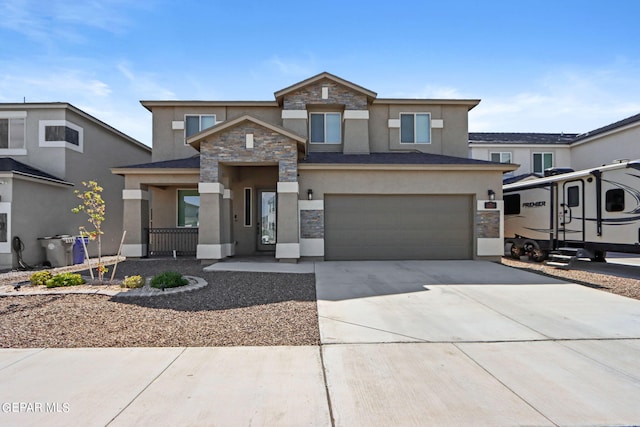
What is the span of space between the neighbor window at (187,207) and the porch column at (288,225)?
5482 mm

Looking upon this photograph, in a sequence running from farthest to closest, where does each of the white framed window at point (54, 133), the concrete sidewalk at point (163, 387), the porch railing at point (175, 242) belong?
the porch railing at point (175, 242)
the white framed window at point (54, 133)
the concrete sidewalk at point (163, 387)

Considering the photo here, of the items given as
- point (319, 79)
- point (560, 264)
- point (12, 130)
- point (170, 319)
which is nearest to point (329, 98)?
point (319, 79)

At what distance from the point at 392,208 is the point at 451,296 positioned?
5.94 m

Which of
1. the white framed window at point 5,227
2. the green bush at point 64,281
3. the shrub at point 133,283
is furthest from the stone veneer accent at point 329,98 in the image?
the white framed window at point 5,227

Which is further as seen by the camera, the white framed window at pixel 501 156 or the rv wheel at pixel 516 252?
the white framed window at pixel 501 156

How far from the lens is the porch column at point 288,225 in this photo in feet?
41.7

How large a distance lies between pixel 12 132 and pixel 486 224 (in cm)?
1855

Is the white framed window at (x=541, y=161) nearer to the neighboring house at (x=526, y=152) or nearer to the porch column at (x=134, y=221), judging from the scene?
the neighboring house at (x=526, y=152)

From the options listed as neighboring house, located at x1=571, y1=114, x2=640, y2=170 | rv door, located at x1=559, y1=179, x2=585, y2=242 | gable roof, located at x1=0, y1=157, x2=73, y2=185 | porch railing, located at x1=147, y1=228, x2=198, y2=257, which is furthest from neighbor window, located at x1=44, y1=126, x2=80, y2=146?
neighboring house, located at x1=571, y1=114, x2=640, y2=170

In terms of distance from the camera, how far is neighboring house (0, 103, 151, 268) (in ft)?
39.8

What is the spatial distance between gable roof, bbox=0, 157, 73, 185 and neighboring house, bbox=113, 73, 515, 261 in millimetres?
2609

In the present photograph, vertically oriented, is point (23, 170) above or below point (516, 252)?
above

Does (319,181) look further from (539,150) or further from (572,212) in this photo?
(539,150)

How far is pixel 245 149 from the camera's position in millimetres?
12656
